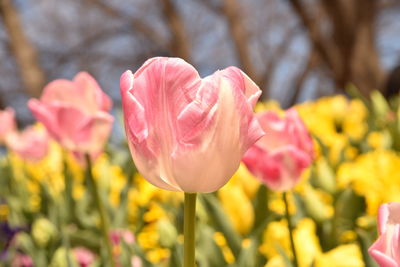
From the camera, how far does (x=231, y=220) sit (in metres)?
1.05

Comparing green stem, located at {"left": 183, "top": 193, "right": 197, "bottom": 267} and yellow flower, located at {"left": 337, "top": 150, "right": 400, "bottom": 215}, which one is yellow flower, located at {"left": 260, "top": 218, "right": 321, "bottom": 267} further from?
green stem, located at {"left": 183, "top": 193, "right": 197, "bottom": 267}

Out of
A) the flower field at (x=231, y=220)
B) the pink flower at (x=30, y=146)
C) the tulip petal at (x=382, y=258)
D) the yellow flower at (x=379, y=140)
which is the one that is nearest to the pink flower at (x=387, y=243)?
the tulip petal at (x=382, y=258)

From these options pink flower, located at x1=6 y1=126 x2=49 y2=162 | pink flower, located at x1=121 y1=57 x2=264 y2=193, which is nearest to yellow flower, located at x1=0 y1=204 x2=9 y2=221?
pink flower, located at x1=6 y1=126 x2=49 y2=162

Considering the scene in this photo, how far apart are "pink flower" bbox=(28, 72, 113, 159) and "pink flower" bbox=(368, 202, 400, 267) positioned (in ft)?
1.71

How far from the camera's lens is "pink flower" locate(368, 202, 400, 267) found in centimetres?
37

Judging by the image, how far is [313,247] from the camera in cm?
84

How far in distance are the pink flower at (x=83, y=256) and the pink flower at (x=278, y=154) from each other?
0.47 m

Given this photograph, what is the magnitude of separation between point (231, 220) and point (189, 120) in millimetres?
654

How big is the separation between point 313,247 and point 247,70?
24.4 ft

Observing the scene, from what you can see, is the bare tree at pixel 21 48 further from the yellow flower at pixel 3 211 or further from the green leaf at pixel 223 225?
the green leaf at pixel 223 225

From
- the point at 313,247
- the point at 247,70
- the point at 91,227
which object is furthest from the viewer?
the point at 247,70

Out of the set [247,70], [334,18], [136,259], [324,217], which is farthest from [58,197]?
[247,70]

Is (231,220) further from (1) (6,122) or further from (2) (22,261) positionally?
(1) (6,122)

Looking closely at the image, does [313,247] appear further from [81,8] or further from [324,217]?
[81,8]
